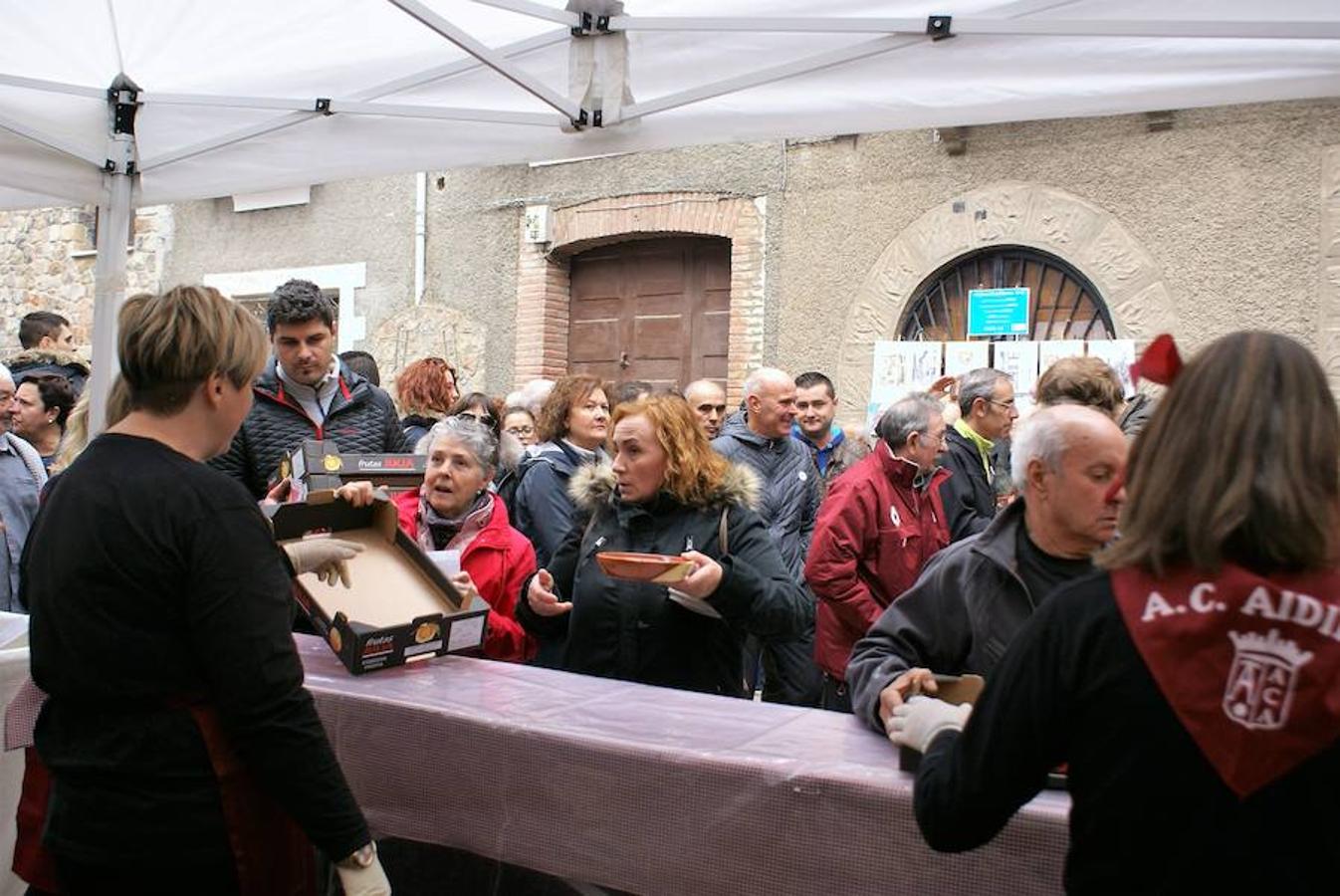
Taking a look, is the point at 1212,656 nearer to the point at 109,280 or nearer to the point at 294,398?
the point at 294,398

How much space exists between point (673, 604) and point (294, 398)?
1456mm

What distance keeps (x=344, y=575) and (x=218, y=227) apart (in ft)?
33.8

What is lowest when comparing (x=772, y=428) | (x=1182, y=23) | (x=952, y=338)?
(x=772, y=428)

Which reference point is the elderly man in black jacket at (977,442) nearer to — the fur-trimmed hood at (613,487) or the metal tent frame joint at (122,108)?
the fur-trimmed hood at (613,487)

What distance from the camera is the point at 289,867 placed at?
80.0 inches

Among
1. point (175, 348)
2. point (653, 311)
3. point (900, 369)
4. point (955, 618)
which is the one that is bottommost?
point (955, 618)

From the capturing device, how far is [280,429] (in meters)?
3.67

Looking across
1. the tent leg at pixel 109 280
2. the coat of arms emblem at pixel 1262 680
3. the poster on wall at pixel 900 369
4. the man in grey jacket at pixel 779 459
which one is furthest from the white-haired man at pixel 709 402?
the coat of arms emblem at pixel 1262 680

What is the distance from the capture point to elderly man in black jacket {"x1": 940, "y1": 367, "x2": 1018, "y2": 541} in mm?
4812

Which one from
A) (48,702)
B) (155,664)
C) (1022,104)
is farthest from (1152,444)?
(1022,104)

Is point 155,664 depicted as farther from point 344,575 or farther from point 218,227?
point 218,227

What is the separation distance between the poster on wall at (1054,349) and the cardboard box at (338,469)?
524 centimetres

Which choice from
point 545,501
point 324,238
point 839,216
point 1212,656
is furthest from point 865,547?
point 324,238

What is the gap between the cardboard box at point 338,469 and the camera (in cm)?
307
